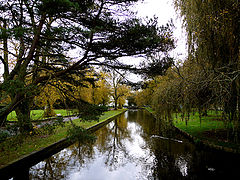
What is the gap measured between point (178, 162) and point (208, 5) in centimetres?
550

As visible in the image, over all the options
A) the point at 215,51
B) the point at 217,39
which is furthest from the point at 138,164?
the point at 217,39

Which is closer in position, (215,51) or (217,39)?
(217,39)

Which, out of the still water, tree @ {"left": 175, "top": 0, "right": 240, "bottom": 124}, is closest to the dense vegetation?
tree @ {"left": 175, "top": 0, "right": 240, "bottom": 124}

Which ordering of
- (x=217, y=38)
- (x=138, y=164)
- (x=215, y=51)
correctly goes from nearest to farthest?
(x=217, y=38) → (x=215, y=51) → (x=138, y=164)

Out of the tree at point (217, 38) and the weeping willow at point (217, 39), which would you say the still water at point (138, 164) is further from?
the tree at point (217, 38)

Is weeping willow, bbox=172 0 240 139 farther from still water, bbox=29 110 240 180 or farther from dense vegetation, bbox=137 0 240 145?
still water, bbox=29 110 240 180

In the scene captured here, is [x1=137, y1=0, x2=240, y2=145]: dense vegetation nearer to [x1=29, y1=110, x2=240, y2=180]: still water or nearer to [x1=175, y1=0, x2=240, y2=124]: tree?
[x1=175, y1=0, x2=240, y2=124]: tree

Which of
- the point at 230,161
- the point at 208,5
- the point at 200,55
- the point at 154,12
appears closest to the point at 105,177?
the point at 230,161

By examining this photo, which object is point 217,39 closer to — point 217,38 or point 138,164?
point 217,38

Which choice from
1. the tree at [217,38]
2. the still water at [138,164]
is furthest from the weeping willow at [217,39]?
the still water at [138,164]

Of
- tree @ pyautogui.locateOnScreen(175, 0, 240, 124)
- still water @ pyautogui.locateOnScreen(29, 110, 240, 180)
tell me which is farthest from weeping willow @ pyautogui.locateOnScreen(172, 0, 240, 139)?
still water @ pyautogui.locateOnScreen(29, 110, 240, 180)

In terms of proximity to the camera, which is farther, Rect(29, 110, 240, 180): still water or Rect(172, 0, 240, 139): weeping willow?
Rect(29, 110, 240, 180): still water

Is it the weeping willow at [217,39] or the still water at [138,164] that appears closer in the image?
the weeping willow at [217,39]

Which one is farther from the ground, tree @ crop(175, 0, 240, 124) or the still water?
tree @ crop(175, 0, 240, 124)
